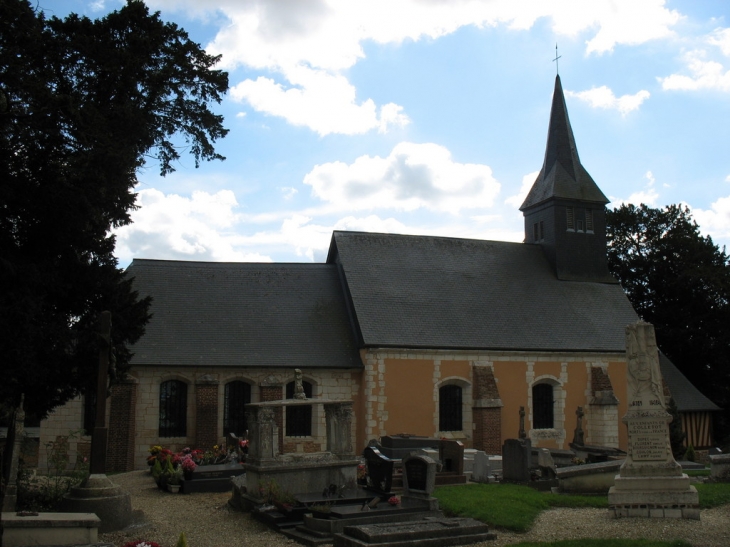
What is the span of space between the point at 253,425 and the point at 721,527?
8103 mm

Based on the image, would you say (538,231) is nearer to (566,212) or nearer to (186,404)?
(566,212)

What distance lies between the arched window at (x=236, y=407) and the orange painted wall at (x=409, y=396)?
4.40 m

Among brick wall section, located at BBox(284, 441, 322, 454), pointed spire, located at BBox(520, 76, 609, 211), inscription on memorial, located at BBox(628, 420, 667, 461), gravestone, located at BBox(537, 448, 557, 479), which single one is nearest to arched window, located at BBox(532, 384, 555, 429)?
brick wall section, located at BBox(284, 441, 322, 454)

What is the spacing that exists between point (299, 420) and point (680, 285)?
805 inches

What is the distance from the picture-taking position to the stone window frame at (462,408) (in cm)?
2309

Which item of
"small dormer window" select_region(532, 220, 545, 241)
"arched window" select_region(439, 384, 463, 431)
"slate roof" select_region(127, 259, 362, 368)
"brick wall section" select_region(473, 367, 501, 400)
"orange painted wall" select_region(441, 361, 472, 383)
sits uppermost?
"small dormer window" select_region(532, 220, 545, 241)

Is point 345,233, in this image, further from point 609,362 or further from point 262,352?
point 609,362

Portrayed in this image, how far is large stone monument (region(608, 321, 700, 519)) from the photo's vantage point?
11.2m

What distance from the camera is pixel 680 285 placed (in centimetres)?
3353

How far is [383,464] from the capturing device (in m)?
13.6

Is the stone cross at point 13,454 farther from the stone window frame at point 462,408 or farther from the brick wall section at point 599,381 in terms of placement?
the brick wall section at point 599,381

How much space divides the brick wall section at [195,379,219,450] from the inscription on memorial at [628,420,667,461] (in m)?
13.1

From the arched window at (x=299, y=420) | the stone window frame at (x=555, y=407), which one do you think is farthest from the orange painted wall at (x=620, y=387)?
the arched window at (x=299, y=420)

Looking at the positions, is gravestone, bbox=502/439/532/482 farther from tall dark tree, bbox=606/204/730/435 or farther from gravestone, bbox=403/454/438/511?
tall dark tree, bbox=606/204/730/435
